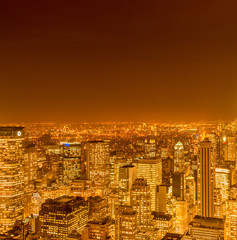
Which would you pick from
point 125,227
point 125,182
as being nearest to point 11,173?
point 125,182

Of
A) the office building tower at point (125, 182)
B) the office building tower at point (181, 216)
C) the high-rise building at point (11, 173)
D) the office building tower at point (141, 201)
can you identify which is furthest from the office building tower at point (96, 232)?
the high-rise building at point (11, 173)

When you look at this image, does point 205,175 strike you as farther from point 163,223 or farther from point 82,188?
point 82,188

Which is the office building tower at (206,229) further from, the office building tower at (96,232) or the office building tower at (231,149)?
the office building tower at (231,149)

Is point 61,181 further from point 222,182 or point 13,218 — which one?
point 222,182

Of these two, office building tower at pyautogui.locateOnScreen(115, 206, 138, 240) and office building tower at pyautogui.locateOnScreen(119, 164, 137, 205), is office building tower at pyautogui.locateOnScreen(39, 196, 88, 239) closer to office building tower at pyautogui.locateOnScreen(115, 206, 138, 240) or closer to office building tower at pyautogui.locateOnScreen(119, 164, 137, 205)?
office building tower at pyautogui.locateOnScreen(115, 206, 138, 240)

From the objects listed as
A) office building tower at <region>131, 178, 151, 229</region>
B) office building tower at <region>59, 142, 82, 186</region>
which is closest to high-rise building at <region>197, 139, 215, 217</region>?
office building tower at <region>131, 178, 151, 229</region>

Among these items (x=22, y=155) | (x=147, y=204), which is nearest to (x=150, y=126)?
(x=147, y=204)
